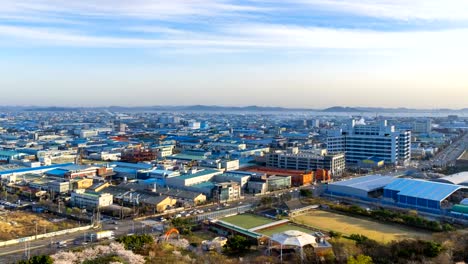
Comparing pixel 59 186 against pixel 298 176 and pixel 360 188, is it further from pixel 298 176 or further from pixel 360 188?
pixel 360 188

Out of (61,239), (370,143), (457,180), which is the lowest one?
(61,239)

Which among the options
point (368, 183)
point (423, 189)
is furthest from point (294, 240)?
point (368, 183)

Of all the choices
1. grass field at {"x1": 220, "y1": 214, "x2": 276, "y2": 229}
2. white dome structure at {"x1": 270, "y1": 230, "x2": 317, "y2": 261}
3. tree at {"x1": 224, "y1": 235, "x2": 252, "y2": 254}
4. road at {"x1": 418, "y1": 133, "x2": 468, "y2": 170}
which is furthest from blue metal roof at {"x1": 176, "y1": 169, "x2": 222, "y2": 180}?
road at {"x1": 418, "y1": 133, "x2": 468, "y2": 170}

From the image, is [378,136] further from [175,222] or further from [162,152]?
[175,222]

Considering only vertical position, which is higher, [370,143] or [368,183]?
[370,143]

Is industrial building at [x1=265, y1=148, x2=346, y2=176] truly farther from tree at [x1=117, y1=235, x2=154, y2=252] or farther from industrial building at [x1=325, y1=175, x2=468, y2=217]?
tree at [x1=117, y1=235, x2=154, y2=252]

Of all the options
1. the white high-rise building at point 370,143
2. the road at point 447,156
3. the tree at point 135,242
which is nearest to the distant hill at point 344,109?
the road at point 447,156

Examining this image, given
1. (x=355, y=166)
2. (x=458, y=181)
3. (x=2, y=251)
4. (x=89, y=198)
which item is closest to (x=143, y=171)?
(x=89, y=198)
